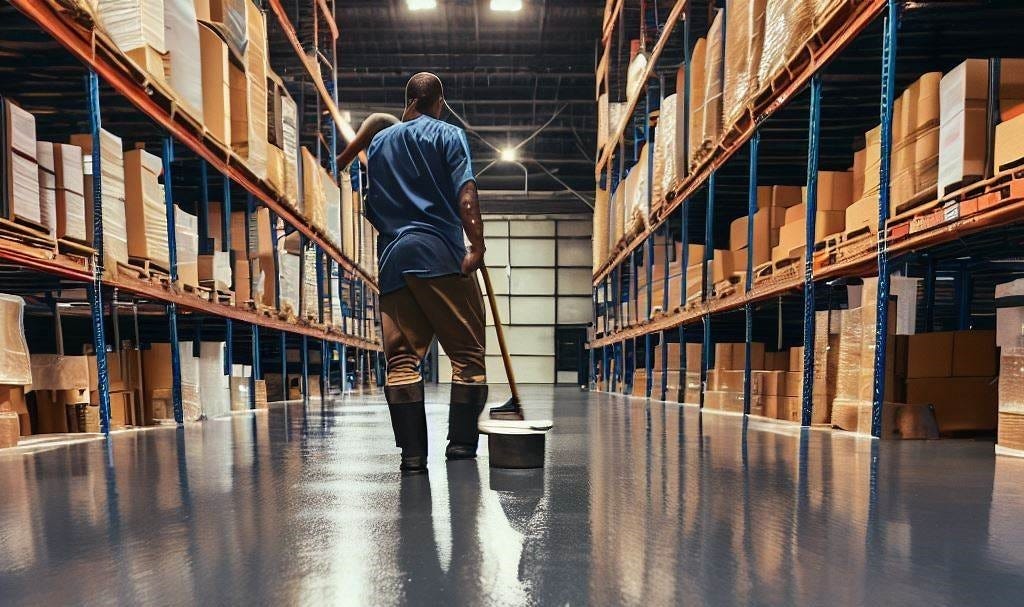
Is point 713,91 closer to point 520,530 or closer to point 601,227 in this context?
point 520,530

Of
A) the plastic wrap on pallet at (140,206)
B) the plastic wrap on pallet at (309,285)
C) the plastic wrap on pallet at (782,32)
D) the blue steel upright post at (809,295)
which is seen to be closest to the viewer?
the plastic wrap on pallet at (782,32)

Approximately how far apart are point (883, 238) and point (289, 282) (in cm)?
751

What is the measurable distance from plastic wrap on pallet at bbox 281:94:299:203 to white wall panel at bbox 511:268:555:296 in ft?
57.4

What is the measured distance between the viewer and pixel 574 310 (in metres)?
26.8

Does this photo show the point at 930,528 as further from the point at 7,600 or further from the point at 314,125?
the point at 314,125

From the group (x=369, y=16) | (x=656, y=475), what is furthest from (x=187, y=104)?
(x=369, y=16)

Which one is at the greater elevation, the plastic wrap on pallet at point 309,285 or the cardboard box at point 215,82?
the cardboard box at point 215,82

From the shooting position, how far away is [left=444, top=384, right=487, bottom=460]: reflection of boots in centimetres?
331

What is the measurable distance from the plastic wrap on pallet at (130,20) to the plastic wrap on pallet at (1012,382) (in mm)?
5574

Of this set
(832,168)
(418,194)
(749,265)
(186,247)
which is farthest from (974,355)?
(186,247)

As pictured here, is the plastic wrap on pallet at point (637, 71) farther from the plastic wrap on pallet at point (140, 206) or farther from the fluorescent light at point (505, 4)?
the plastic wrap on pallet at point (140, 206)

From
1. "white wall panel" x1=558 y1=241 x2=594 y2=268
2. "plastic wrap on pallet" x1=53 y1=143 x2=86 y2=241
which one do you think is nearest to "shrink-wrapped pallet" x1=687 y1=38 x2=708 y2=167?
"plastic wrap on pallet" x1=53 y1=143 x2=86 y2=241

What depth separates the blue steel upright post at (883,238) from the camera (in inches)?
166

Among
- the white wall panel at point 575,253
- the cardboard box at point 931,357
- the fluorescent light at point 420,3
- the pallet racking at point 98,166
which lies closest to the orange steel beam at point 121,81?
the pallet racking at point 98,166
